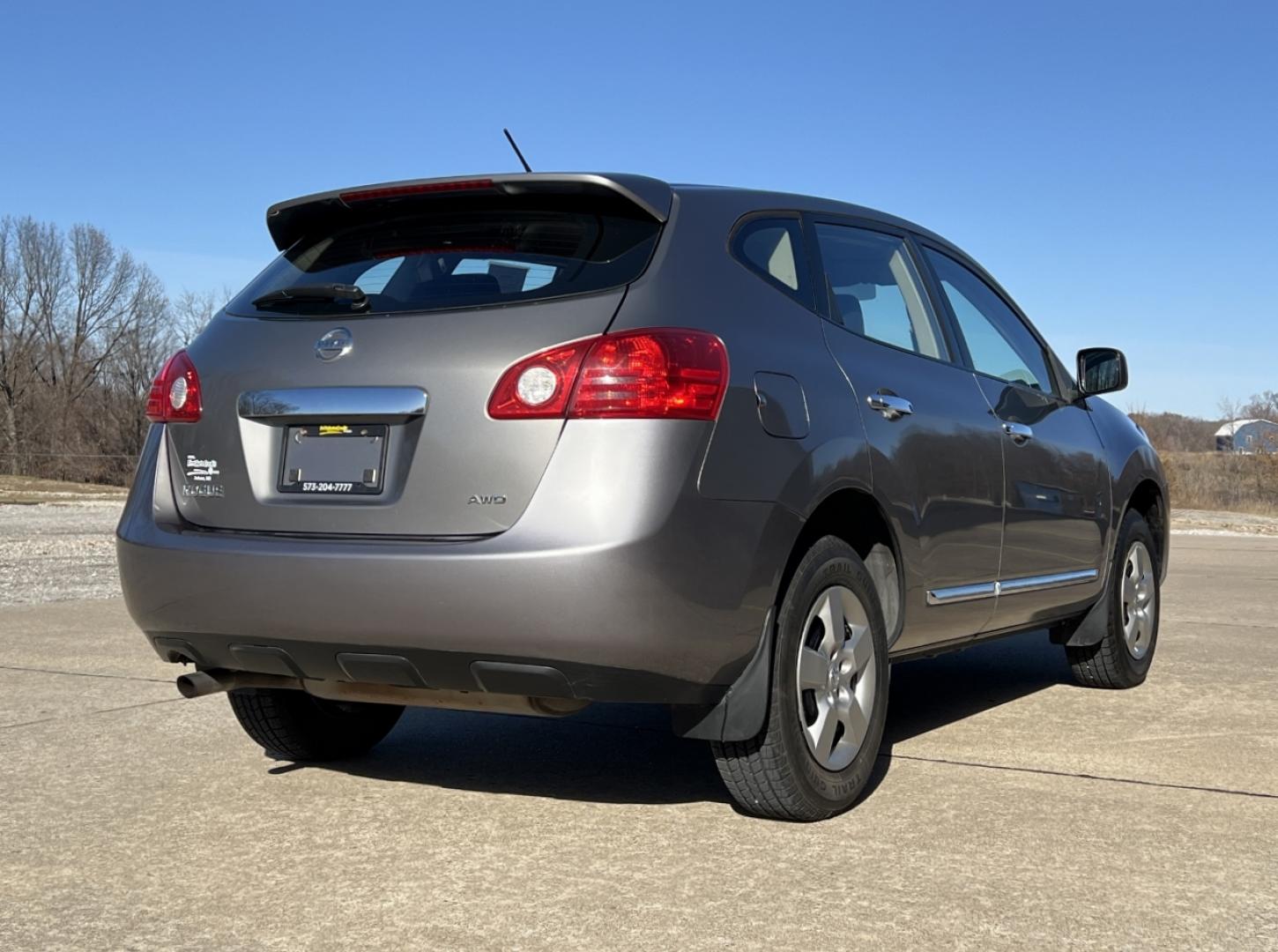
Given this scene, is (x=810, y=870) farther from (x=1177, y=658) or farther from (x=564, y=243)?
(x=1177, y=658)

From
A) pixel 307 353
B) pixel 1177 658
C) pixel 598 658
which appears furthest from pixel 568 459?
pixel 1177 658

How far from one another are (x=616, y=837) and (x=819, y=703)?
26.8 inches

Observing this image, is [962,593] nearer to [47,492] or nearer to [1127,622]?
[1127,622]

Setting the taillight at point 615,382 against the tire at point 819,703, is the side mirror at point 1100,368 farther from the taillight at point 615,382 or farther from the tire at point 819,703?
the taillight at point 615,382

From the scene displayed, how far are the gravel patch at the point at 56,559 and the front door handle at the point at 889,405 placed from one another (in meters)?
7.70

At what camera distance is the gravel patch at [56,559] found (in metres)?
11.0

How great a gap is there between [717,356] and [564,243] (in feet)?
1.76

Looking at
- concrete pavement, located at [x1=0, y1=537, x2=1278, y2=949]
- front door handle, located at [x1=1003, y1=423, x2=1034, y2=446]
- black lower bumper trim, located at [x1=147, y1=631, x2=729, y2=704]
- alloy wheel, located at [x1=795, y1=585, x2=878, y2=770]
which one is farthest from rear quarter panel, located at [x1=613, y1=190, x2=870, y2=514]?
front door handle, located at [x1=1003, y1=423, x2=1034, y2=446]

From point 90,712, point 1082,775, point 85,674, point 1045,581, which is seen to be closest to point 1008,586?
point 1045,581

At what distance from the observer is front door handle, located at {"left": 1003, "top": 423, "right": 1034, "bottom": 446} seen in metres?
5.33

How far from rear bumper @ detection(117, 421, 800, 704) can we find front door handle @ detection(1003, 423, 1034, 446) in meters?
A: 1.84

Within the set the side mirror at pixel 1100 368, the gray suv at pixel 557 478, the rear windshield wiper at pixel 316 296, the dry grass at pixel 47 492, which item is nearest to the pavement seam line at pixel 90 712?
the gray suv at pixel 557 478

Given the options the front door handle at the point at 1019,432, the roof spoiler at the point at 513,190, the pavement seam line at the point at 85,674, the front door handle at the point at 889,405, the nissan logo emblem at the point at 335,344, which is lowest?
the pavement seam line at the point at 85,674

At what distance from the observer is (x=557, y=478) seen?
3.44 m
